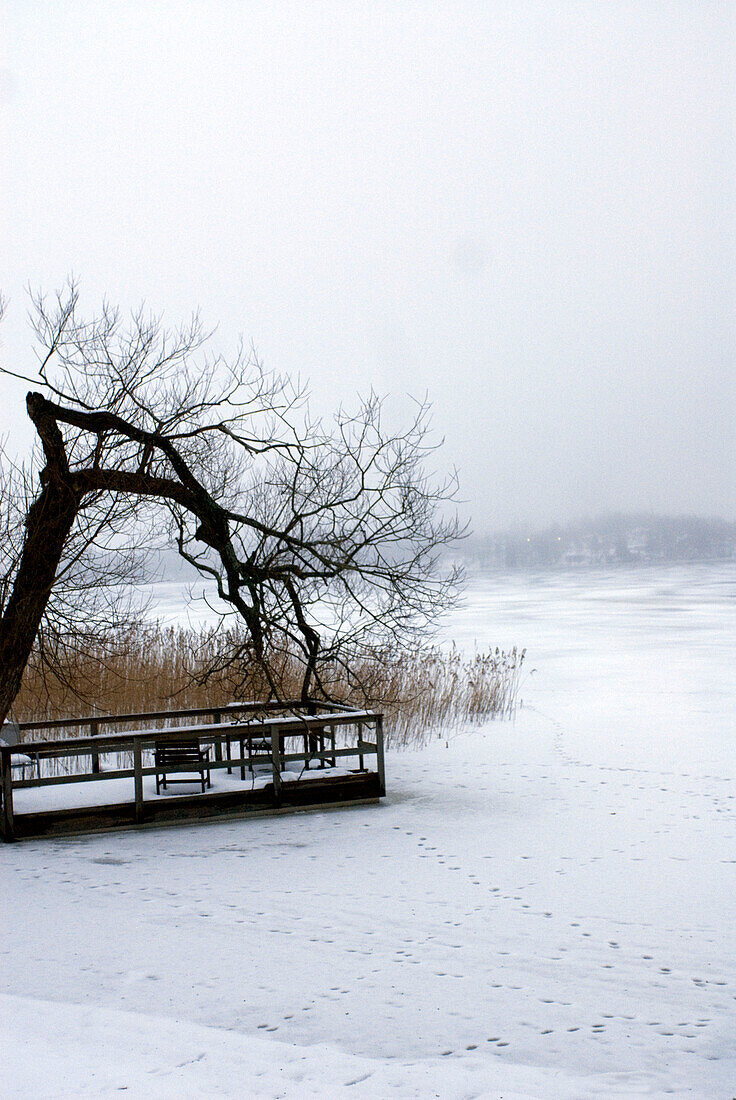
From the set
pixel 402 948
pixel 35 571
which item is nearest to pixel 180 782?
pixel 35 571

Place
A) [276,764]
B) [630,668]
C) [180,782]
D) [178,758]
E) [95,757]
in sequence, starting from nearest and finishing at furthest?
[276,764], [95,757], [178,758], [180,782], [630,668]

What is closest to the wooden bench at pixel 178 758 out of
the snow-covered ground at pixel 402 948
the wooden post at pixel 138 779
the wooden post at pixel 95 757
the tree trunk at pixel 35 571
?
the wooden post at pixel 95 757

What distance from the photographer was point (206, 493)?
8.04 m

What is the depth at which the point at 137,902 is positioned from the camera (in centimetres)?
619

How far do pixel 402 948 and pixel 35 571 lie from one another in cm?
400

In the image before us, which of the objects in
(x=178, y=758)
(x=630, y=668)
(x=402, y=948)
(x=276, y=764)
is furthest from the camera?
(x=630, y=668)

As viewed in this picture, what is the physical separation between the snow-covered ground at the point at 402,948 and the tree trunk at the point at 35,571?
169 centimetres

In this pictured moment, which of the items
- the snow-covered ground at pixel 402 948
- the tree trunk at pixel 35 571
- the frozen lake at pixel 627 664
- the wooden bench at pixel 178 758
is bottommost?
the frozen lake at pixel 627 664

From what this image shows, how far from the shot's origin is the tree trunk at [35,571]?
7285 mm

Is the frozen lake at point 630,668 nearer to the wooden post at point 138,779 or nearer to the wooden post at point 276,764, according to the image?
the wooden post at point 276,764

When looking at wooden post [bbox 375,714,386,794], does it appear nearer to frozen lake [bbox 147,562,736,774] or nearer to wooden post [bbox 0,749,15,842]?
frozen lake [bbox 147,562,736,774]

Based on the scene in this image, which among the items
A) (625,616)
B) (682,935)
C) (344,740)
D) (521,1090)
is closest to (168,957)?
(521,1090)

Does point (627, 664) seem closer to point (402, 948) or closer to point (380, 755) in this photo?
point (380, 755)

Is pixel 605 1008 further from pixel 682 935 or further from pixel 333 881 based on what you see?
pixel 333 881
